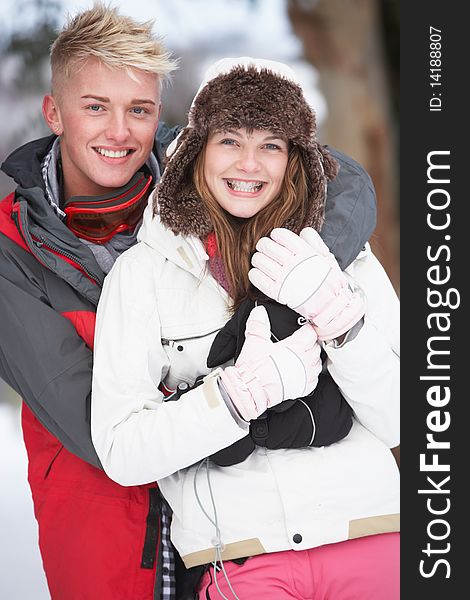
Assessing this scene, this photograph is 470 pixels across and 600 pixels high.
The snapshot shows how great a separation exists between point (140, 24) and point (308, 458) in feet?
3.40

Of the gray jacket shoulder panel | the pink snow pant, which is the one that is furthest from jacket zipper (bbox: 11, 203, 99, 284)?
the pink snow pant

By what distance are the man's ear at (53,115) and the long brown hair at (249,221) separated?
528 millimetres

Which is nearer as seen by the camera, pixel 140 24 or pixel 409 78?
pixel 409 78

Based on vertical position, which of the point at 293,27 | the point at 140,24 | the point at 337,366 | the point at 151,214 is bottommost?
the point at 337,366

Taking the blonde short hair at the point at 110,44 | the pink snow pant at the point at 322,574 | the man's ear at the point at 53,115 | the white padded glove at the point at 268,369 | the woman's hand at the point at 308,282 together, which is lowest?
the pink snow pant at the point at 322,574

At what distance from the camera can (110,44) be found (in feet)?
6.38

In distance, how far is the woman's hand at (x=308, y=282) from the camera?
1.55 meters

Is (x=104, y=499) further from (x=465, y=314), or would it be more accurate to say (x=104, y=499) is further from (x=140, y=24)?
(x=140, y=24)

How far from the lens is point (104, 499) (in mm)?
1782

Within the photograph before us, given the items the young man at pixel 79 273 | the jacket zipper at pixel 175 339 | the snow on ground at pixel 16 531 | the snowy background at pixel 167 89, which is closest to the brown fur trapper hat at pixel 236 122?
the jacket zipper at pixel 175 339

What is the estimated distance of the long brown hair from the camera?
1679mm

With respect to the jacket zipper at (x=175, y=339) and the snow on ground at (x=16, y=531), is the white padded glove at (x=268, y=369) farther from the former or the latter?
the snow on ground at (x=16, y=531)

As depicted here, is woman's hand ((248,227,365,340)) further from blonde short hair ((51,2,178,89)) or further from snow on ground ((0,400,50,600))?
snow on ground ((0,400,50,600))

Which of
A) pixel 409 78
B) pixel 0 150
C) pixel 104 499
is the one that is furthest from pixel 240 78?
pixel 0 150
